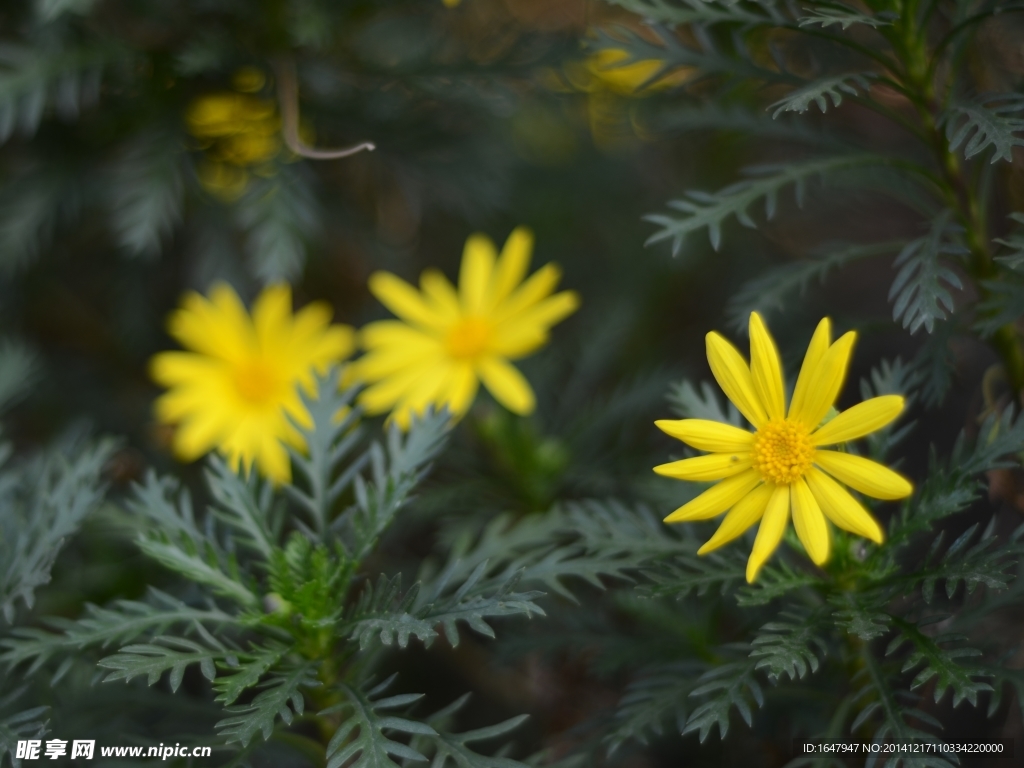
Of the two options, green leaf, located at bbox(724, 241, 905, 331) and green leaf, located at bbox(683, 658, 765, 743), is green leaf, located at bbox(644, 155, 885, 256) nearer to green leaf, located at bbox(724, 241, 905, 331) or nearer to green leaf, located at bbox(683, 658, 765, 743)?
green leaf, located at bbox(724, 241, 905, 331)

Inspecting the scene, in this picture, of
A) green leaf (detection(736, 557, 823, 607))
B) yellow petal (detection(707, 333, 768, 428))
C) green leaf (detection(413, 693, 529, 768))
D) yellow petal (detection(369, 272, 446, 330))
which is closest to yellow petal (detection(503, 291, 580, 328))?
yellow petal (detection(369, 272, 446, 330))

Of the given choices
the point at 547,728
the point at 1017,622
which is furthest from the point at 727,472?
the point at 547,728

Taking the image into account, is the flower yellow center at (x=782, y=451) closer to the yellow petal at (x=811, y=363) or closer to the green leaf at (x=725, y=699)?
the yellow petal at (x=811, y=363)

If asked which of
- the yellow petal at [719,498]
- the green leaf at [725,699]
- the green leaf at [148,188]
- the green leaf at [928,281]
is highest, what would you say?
the green leaf at [148,188]

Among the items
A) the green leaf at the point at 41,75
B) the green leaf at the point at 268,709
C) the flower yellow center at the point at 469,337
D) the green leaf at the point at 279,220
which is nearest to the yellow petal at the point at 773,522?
the green leaf at the point at 268,709

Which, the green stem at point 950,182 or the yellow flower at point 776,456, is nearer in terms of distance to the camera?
the yellow flower at point 776,456

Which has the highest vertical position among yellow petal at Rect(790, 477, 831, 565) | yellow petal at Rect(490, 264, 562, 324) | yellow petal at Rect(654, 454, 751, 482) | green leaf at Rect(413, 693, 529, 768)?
yellow petal at Rect(490, 264, 562, 324)

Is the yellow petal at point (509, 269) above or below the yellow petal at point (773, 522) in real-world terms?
above
